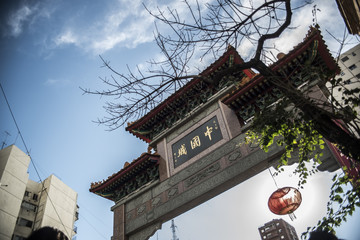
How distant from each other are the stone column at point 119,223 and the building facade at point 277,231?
3593cm

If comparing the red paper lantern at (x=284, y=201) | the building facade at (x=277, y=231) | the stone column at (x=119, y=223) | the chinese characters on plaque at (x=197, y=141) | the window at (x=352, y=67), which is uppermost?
the window at (x=352, y=67)

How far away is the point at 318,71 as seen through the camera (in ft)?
11.7

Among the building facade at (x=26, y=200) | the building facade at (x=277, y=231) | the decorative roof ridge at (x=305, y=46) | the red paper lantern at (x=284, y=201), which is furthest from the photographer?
the building facade at (x=277, y=231)

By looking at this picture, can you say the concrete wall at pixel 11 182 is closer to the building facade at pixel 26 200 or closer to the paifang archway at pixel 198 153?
the building facade at pixel 26 200

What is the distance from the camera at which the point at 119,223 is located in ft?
27.5

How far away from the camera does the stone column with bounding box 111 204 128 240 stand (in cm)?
803

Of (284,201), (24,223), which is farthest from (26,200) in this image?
(284,201)

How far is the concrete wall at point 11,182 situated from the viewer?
1975cm

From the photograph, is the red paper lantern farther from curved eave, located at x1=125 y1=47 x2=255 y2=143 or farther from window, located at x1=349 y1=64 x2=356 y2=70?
window, located at x1=349 y1=64 x2=356 y2=70

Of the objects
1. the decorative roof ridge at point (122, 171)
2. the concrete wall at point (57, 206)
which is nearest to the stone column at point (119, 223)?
the decorative roof ridge at point (122, 171)

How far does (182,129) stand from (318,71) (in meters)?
5.65

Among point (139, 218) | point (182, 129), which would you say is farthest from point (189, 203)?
point (182, 129)

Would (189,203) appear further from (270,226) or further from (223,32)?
(270,226)

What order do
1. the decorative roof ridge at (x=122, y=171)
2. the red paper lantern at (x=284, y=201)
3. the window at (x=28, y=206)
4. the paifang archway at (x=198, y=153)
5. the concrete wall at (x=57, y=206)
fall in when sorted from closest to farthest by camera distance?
the red paper lantern at (x=284, y=201) < the paifang archway at (x=198, y=153) < the decorative roof ridge at (x=122, y=171) < the window at (x=28, y=206) < the concrete wall at (x=57, y=206)
